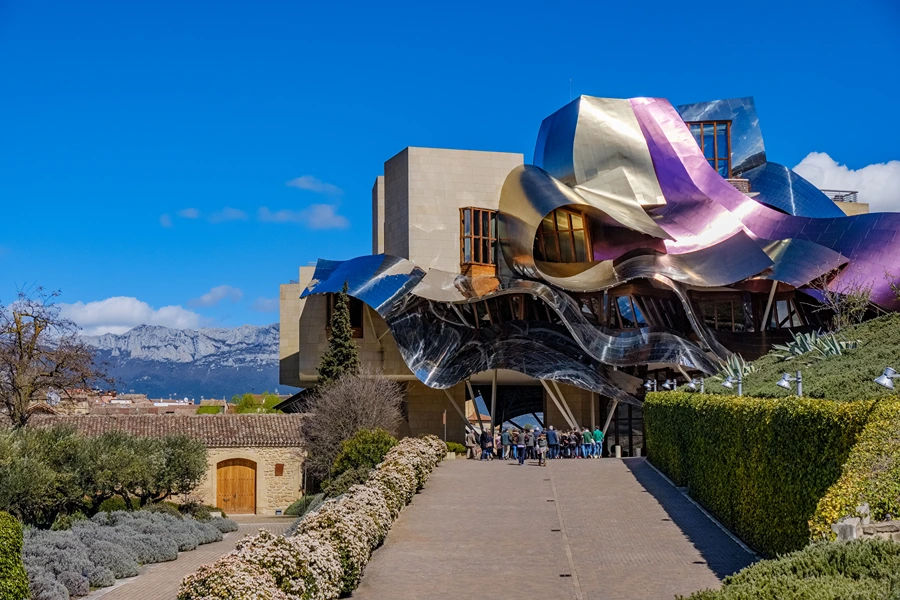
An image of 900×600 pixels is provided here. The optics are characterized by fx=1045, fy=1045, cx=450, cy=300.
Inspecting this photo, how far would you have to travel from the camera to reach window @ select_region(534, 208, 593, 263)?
44.1 meters

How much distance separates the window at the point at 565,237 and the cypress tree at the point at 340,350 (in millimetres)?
8921

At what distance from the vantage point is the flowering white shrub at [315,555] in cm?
1122

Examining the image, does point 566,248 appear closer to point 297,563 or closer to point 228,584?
point 297,563

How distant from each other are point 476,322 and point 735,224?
1171 centimetres

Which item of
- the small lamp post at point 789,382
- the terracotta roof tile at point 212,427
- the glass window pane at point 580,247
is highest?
the glass window pane at point 580,247

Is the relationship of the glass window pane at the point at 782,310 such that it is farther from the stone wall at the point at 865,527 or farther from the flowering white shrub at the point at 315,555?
the stone wall at the point at 865,527

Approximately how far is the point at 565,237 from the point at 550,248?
91 centimetres

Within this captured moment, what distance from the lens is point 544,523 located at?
19.5 m

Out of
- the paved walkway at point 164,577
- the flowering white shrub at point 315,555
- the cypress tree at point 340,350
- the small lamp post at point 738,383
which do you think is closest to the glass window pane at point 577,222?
the cypress tree at point 340,350

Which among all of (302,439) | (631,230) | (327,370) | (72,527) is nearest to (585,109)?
(631,230)

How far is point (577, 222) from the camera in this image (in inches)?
1742

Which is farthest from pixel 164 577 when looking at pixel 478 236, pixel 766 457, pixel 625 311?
pixel 625 311

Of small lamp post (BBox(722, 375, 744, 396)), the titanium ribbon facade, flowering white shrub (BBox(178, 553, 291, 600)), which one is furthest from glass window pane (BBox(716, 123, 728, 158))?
flowering white shrub (BBox(178, 553, 291, 600))

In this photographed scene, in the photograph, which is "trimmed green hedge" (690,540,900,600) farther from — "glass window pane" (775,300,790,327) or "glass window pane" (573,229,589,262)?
"glass window pane" (775,300,790,327)
